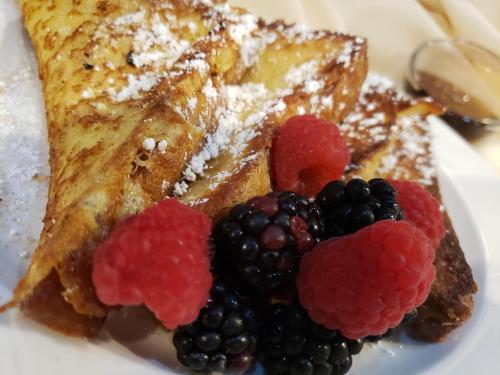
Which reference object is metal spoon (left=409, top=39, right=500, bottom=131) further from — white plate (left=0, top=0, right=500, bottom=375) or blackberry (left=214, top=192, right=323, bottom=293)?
blackberry (left=214, top=192, right=323, bottom=293)

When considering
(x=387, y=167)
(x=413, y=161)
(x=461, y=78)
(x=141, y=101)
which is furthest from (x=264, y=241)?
(x=461, y=78)

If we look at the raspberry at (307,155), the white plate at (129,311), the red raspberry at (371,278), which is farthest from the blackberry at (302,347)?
the raspberry at (307,155)

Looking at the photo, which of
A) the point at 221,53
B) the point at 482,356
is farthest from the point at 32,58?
the point at 482,356

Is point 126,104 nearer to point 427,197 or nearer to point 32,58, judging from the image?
point 32,58

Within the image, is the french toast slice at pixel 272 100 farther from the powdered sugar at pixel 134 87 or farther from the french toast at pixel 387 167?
the powdered sugar at pixel 134 87

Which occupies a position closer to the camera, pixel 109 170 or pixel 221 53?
pixel 109 170

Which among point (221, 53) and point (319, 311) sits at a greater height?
point (221, 53)
